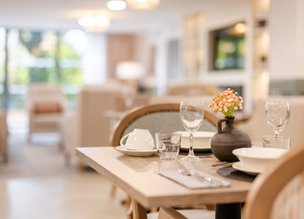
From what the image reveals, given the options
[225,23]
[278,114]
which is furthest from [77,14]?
[278,114]

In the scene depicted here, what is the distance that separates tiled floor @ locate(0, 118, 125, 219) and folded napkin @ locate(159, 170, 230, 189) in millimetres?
2456

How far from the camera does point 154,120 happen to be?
7.07 feet

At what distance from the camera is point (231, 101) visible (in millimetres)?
1603

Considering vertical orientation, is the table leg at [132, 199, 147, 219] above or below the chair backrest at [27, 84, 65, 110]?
below

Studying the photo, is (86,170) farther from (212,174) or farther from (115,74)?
(115,74)

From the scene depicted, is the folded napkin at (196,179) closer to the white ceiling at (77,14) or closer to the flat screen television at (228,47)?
the flat screen television at (228,47)

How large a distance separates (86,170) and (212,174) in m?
4.48

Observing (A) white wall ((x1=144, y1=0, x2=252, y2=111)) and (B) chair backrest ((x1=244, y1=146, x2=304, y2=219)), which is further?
(A) white wall ((x1=144, y1=0, x2=252, y2=111))

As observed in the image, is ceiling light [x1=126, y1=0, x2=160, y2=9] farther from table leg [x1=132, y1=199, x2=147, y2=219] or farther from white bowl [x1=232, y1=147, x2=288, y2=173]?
white bowl [x1=232, y1=147, x2=288, y2=173]

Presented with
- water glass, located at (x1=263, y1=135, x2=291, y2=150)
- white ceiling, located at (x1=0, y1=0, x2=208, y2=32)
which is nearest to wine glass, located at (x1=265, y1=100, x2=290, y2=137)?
water glass, located at (x1=263, y1=135, x2=291, y2=150)

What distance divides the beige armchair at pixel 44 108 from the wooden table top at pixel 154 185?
6567 millimetres

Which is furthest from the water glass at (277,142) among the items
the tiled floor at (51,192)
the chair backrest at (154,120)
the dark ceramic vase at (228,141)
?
the tiled floor at (51,192)

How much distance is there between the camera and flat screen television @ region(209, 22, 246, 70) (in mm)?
7738

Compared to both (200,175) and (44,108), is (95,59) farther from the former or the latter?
(200,175)
